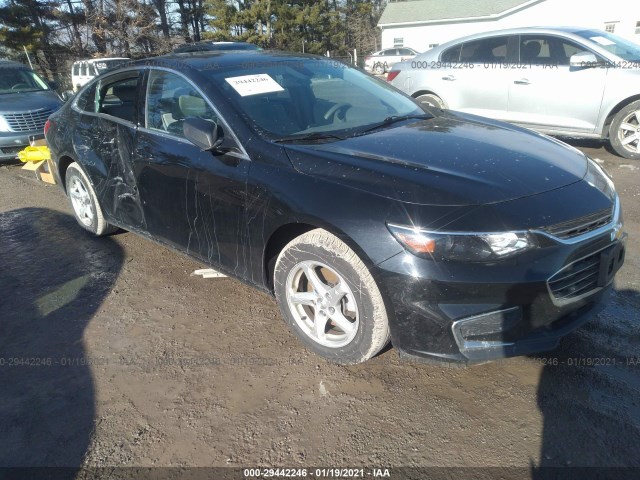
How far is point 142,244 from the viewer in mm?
4602

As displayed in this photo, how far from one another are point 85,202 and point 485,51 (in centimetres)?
585

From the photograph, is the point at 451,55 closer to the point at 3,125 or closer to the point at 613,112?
the point at 613,112

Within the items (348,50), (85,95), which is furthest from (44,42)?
(85,95)

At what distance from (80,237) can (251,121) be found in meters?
2.80

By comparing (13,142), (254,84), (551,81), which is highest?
(254,84)

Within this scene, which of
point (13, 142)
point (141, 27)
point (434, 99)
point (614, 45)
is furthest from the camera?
point (141, 27)

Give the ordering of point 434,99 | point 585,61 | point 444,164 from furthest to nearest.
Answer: point 434,99 < point 585,61 < point 444,164

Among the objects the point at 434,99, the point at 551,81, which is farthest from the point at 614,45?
the point at 434,99

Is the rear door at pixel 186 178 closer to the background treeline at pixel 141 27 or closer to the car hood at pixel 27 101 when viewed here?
the car hood at pixel 27 101

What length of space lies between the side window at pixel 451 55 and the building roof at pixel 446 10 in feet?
96.3

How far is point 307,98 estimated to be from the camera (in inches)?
→ 133

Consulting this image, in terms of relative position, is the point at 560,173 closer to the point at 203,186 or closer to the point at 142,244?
the point at 203,186

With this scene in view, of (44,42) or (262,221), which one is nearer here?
(262,221)

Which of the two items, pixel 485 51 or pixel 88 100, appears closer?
pixel 88 100
